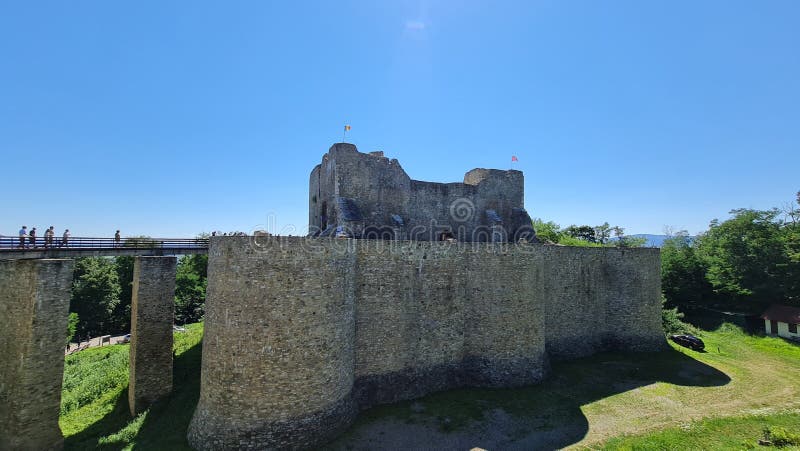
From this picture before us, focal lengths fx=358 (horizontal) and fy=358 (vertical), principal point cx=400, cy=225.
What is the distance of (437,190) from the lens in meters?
23.1

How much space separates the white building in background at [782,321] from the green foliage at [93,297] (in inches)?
2417

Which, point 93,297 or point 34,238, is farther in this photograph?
point 93,297

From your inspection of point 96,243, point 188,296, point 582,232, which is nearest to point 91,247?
point 96,243

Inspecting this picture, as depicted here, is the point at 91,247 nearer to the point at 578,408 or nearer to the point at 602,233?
the point at 578,408

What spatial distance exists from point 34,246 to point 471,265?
59.6 feet

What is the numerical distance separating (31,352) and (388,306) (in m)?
12.6

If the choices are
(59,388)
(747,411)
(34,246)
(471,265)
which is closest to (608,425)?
(747,411)

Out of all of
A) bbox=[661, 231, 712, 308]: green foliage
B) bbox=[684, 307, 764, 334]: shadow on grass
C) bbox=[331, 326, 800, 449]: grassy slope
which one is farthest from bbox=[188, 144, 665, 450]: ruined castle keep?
bbox=[661, 231, 712, 308]: green foliage

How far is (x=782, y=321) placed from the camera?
2952cm

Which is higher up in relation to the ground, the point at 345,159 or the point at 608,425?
the point at 345,159

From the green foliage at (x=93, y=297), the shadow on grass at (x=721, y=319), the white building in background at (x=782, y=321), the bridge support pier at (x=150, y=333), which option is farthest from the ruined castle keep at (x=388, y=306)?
the green foliage at (x=93, y=297)

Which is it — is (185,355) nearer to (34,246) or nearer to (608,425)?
(34,246)

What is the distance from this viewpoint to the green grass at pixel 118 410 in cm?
1334

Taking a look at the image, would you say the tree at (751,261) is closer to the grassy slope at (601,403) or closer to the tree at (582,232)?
the grassy slope at (601,403)
